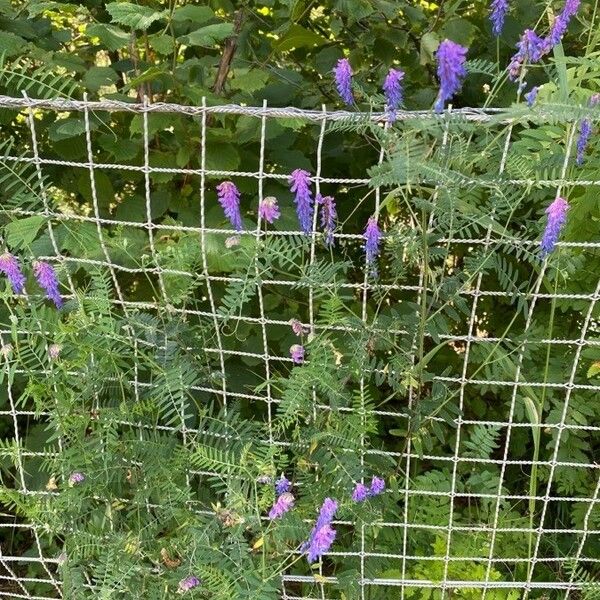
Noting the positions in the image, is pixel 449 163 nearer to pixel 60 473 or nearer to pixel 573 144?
pixel 573 144

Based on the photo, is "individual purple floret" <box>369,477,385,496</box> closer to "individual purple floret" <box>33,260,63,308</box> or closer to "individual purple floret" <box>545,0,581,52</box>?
"individual purple floret" <box>33,260,63,308</box>

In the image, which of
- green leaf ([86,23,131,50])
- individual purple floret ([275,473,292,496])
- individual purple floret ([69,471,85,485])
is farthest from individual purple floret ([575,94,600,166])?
individual purple floret ([69,471,85,485])

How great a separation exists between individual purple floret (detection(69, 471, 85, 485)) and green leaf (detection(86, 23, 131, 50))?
0.97 meters

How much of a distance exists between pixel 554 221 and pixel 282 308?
89 centimetres

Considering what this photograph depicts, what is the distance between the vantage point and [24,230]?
183 centimetres

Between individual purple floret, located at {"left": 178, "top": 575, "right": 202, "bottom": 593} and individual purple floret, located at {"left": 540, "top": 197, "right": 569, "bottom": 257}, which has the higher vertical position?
individual purple floret, located at {"left": 540, "top": 197, "right": 569, "bottom": 257}

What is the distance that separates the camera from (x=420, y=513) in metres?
2.26

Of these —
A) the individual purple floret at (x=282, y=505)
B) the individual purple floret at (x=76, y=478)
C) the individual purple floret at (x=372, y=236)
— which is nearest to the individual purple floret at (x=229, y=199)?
the individual purple floret at (x=372, y=236)

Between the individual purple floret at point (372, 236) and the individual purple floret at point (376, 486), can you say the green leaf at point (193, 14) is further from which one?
the individual purple floret at point (376, 486)

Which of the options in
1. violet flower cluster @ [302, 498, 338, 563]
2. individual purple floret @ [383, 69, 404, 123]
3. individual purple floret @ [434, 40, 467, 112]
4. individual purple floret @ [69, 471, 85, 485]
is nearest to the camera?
individual purple floret @ [434, 40, 467, 112]

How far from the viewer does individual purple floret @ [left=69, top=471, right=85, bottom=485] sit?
1.88 metres

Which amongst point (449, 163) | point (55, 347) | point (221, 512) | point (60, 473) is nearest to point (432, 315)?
point (449, 163)

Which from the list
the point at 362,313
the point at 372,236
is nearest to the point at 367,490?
the point at 362,313

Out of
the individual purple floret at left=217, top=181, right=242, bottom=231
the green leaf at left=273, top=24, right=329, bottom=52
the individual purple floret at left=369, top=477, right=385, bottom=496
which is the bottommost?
the individual purple floret at left=369, top=477, right=385, bottom=496
